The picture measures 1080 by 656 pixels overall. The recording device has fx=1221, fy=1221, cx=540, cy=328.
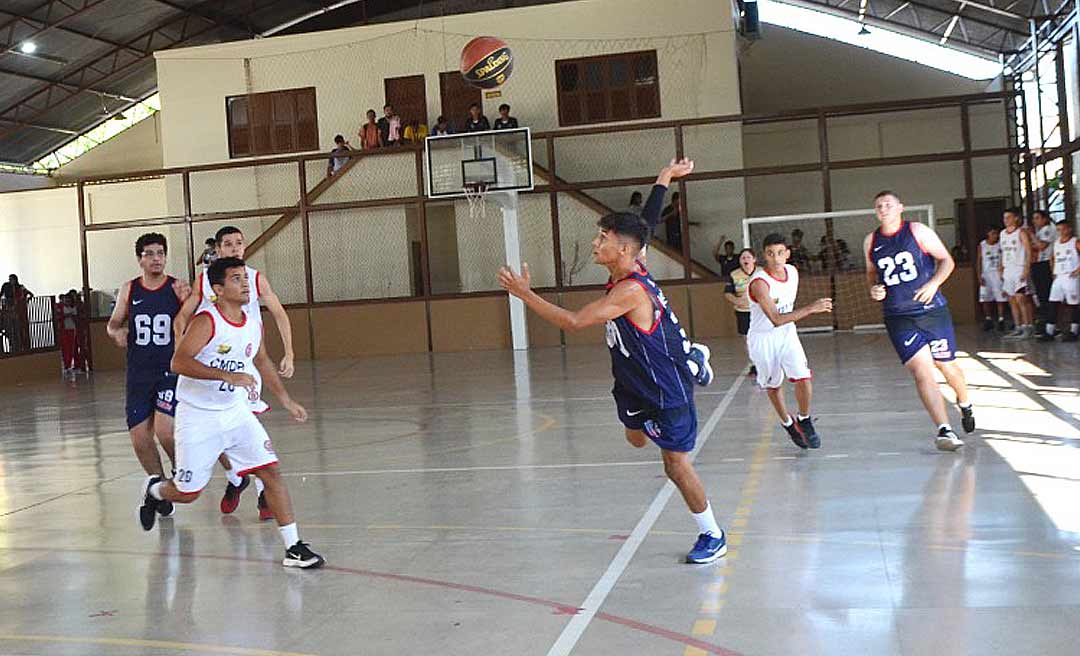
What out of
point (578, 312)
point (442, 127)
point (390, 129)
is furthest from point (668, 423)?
point (390, 129)

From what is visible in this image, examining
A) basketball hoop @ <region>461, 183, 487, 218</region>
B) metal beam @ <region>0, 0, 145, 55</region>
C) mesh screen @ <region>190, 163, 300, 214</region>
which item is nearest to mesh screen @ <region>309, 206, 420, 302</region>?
mesh screen @ <region>190, 163, 300, 214</region>

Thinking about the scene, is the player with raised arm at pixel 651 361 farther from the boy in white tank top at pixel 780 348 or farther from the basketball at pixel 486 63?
the basketball at pixel 486 63

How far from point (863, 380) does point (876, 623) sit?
1008 cm

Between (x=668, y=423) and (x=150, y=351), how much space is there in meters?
4.30

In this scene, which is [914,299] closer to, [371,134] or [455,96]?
[371,134]

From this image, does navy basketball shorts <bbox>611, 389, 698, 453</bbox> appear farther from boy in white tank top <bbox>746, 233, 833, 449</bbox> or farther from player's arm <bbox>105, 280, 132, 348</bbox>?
player's arm <bbox>105, 280, 132, 348</bbox>

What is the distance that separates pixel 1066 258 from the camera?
18766mm

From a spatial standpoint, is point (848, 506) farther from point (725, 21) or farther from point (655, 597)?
point (725, 21)

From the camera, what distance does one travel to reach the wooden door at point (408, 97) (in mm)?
28688

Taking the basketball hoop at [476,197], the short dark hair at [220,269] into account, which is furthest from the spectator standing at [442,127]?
the short dark hair at [220,269]

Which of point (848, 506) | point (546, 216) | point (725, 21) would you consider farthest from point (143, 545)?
point (725, 21)

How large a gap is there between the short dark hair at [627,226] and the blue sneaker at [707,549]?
1.61m

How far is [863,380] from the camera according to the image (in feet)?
49.1

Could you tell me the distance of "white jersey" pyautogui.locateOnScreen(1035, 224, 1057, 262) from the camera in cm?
2034
